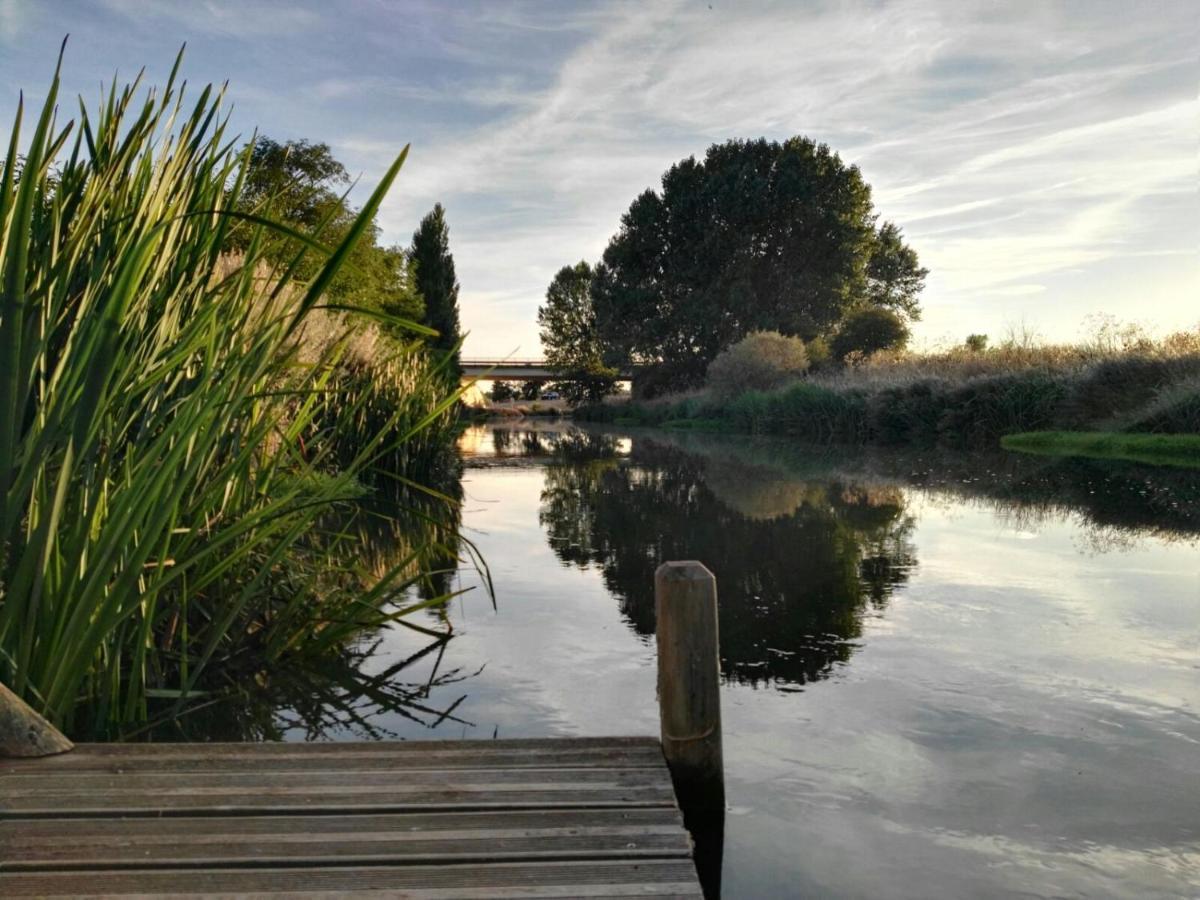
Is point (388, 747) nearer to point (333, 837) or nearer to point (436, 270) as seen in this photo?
point (333, 837)

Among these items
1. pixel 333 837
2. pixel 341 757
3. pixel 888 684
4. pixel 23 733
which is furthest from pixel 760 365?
pixel 333 837

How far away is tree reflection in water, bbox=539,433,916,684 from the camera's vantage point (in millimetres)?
4023

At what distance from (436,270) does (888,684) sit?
44.6 meters

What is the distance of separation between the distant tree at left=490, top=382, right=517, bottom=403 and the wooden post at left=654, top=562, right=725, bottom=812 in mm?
54779

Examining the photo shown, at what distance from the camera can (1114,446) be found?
538 inches

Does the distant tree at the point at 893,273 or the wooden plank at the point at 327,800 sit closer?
the wooden plank at the point at 327,800

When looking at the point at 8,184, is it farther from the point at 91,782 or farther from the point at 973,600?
the point at 973,600

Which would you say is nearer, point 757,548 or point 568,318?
point 757,548

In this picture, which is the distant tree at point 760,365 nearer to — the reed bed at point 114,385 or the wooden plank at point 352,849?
the reed bed at point 114,385

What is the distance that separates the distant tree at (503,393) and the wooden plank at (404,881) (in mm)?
55269

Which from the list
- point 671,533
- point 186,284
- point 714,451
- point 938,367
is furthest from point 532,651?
point 938,367

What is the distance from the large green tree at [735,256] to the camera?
120 feet

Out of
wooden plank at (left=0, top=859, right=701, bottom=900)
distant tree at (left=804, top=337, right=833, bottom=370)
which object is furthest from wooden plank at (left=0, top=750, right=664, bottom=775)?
distant tree at (left=804, top=337, right=833, bottom=370)

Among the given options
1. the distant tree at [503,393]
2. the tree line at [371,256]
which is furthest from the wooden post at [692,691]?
the distant tree at [503,393]
